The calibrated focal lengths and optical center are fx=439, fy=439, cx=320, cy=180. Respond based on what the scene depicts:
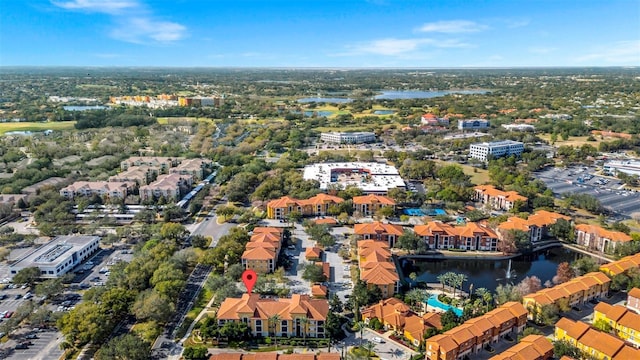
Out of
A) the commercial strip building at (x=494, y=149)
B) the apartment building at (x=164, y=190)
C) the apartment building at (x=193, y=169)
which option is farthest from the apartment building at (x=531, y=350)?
the commercial strip building at (x=494, y=149)

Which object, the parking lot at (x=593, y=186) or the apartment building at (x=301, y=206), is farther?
the parking lot at (x=593, y=186)

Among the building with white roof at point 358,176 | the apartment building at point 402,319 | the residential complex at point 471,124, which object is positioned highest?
the residential complex at point 471,124

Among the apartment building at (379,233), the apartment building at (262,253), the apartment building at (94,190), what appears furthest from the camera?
the apartment building at (94,190)

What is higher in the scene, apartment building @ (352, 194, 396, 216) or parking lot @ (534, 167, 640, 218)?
apartment building @ (352, 194, 396, 216)

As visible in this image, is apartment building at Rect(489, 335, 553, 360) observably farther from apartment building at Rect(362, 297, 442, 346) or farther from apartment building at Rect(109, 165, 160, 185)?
apartment building at Rect(109, 165, 160, 185)

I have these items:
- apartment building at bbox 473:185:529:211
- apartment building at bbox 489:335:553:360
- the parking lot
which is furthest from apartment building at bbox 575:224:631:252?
apartment building at bbox 489:335:553:360

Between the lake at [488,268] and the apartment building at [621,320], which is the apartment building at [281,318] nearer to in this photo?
the lake at [488,268]

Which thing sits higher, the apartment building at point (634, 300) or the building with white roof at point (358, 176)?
the building with white roof at point (358, 176)
